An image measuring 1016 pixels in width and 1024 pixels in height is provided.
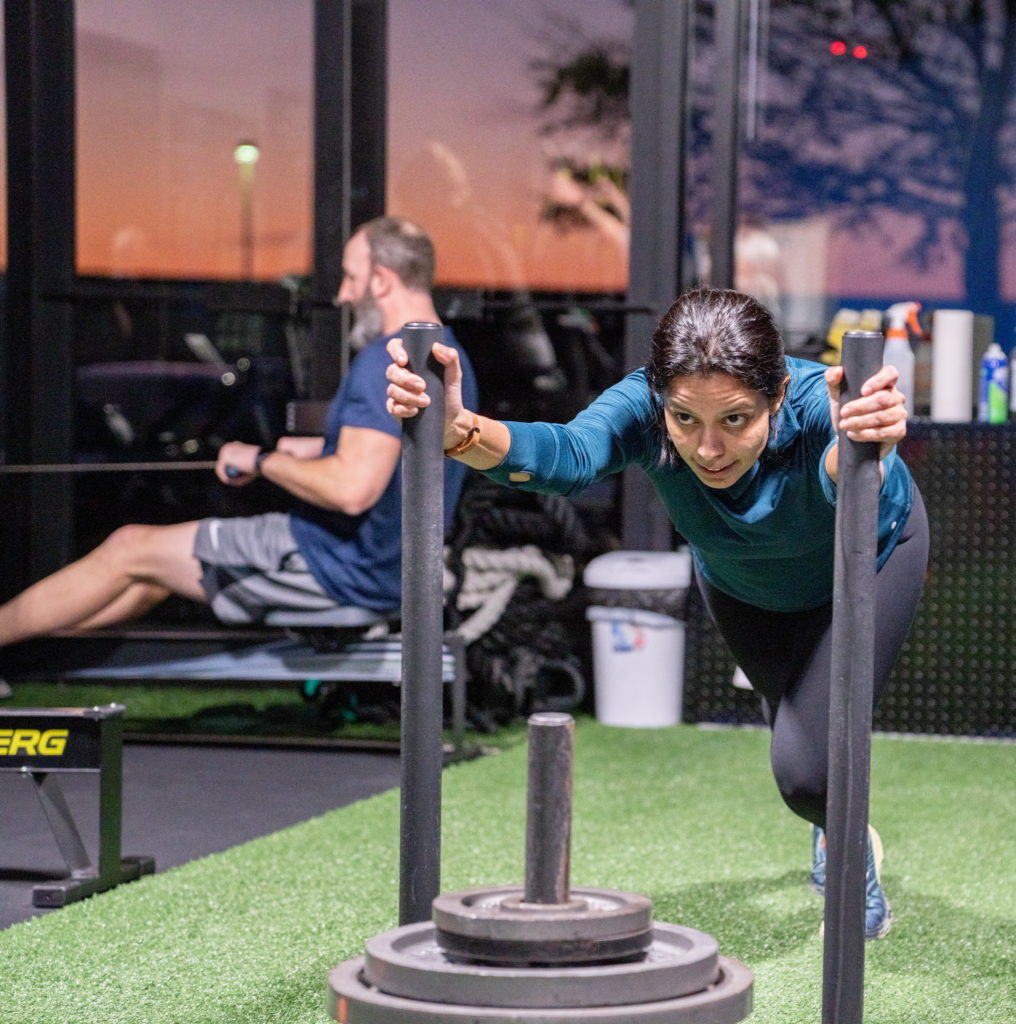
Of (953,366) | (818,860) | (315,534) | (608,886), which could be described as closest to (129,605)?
(315,534)

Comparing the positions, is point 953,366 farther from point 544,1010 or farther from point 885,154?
point 544,1010

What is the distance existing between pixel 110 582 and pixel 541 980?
3.51 metres

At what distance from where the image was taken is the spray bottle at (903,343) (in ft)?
16.6

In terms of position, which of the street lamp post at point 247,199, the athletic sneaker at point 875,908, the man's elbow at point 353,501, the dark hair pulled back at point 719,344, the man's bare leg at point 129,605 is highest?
the street lamp post at point 247,199

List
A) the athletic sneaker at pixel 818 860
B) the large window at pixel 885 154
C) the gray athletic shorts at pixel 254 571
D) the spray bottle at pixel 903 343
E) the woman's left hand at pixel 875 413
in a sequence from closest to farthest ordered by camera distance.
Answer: the woman's left hand at pixel 875 413 < the athletic sneaker at pixel 818 860 < the gray athletic shorts at pixel 254 571 < the spray bottle at pixel 903 343 < the large window at pixel 885 154

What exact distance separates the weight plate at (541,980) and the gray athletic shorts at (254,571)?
3136 mm

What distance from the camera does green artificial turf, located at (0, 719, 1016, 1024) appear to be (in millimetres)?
2617

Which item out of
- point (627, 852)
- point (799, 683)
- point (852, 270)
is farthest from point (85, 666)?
point (852, 270)

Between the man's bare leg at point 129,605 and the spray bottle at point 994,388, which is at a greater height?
the spray bottle at point 994,388

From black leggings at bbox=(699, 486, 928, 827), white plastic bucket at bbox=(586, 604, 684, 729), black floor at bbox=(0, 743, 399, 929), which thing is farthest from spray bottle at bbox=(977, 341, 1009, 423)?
black leggings at bbox=(699, 486, 928, 827)

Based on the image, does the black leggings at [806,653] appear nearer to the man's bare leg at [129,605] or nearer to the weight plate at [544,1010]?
the weight plate at [544,1010]

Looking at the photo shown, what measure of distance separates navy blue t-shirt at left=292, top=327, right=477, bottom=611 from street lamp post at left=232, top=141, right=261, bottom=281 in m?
1.62

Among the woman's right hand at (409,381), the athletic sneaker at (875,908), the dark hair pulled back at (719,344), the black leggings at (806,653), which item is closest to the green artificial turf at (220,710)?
Result: the athletic sneaker at (875,908)

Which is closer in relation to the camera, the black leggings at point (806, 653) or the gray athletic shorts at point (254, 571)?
the black leggings at point (806, 653)
